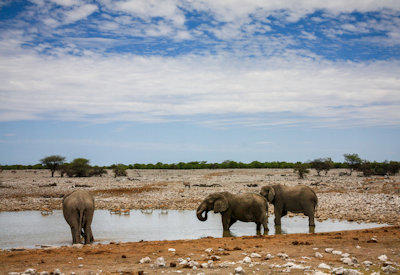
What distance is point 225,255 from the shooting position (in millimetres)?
10492

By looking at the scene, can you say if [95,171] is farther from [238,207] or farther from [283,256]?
[283,256]

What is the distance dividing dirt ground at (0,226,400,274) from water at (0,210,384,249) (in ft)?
12.2

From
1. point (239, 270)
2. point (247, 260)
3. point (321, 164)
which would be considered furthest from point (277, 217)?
point (321, 164)

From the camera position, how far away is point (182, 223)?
1967cm

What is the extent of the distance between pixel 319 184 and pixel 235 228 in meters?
21.1

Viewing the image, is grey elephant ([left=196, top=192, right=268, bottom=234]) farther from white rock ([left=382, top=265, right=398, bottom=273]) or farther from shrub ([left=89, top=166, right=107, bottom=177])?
shrub ([left=89, top=166, right=107, bottom=177])

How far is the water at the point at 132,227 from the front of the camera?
52.3 ft

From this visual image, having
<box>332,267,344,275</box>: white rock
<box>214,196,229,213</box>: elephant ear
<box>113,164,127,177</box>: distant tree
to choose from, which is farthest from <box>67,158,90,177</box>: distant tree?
<box>332,267,344,275</box>: white rock

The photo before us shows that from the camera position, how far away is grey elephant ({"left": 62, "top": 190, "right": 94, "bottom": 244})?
13.7 meters

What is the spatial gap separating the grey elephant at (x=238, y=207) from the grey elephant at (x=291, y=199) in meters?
2.03

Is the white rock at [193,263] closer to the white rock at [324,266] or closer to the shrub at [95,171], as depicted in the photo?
the white rock at [324,266]

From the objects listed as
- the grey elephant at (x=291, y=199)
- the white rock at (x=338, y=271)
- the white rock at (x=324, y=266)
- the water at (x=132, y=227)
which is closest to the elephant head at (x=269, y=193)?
the grey elephant at (x=291, y=199)

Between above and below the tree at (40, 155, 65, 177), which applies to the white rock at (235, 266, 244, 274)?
below

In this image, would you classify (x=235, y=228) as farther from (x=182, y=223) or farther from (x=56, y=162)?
(x=56, y=162)
